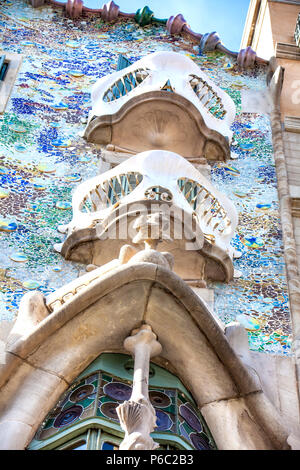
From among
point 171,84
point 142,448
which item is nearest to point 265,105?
point 171,84

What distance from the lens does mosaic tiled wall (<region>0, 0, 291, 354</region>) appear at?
766cm

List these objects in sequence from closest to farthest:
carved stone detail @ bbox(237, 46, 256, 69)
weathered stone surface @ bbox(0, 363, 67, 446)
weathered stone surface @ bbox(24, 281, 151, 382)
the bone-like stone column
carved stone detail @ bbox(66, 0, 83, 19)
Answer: the bone-like stone column, weathered stone surface @ bbox(0, 363, 67, 446), weathered stone surface @ bbox(24, 281, 151, 382), carved stone detail @ bbox(237, 46, 256, 69), carved stone detail @ bbox(66, 0, 83, 19)

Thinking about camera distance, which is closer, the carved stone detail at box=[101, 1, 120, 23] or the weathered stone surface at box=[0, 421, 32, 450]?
the weathered stone surface at box=[0, 421, 32, 450]

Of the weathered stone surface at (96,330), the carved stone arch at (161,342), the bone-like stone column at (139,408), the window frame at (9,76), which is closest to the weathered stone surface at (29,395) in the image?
the carved stone arch at (161,342)

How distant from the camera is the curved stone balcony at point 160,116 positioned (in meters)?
9.84

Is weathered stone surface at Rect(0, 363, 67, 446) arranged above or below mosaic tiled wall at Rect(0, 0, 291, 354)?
below

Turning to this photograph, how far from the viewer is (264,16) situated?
14.8 metres

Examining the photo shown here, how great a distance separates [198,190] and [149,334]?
3.35 metres

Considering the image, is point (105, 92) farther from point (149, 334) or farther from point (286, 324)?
point (149, 334)

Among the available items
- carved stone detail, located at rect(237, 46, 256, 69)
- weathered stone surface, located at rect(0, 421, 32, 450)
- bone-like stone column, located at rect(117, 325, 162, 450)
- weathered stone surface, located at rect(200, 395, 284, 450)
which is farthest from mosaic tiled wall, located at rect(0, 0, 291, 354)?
weathered stone surface, located at rect(0, 421, 32, 450)

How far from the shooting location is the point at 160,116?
32.4 ft

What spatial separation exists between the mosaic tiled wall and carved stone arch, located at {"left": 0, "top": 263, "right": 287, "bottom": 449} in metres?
1.20

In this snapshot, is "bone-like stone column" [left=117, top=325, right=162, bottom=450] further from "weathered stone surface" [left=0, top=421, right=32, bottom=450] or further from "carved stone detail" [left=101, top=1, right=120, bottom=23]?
"carved stone detail" [left=101, top=1, right=120, bottom=23]

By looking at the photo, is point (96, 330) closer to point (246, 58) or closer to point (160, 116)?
point (160, 116)
